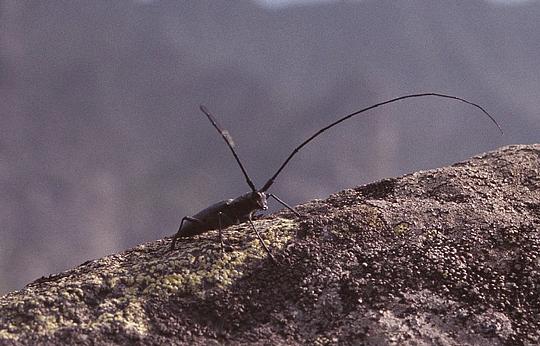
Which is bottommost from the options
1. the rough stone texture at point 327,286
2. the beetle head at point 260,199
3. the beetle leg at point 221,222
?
the rough stone texture at point 327,286

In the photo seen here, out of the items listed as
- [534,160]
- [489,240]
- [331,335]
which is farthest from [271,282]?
[534,160]

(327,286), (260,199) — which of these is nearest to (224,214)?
(260,199)

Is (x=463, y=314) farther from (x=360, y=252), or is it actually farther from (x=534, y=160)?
(x=534, y=160)

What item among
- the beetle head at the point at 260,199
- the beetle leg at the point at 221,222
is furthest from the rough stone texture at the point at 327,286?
the beetle head at the point at 260,199

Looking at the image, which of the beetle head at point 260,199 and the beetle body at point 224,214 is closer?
the beetle body at point 224,214

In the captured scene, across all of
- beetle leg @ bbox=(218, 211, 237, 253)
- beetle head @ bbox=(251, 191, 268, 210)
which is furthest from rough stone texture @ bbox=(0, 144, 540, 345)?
beetle head @ bbox=(251, 191, 268, 210)

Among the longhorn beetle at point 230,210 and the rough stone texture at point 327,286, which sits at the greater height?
the longhorn beetle at point 230,210

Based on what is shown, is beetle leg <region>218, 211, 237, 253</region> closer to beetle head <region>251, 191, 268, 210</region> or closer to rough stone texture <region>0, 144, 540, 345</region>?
rough stone texture <region>0, 144, 540, 345</region>

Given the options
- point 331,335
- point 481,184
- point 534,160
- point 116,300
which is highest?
point 534,160

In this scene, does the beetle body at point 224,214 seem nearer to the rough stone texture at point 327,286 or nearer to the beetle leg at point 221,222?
the beetle leg at point 221,222
